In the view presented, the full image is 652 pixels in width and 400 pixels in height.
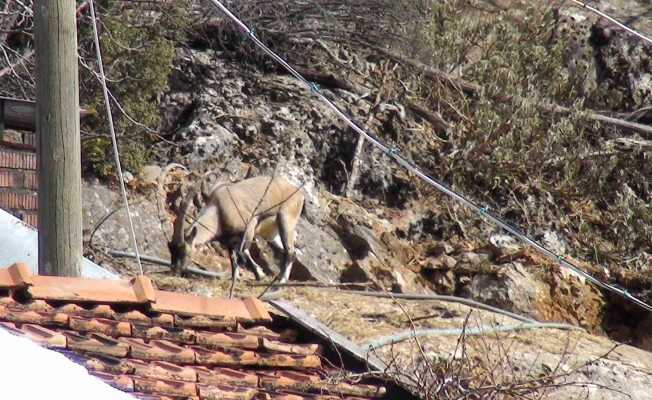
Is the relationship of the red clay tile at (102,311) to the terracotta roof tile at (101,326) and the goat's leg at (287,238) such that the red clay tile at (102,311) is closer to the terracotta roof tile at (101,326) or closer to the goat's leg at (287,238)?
the terracotta roof tile at (101,326)

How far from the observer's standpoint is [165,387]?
6.27 metres

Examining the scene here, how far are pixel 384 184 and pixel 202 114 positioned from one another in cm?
273

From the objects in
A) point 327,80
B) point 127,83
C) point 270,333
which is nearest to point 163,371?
point 270,333

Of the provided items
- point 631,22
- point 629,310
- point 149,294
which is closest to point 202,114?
point 629,310

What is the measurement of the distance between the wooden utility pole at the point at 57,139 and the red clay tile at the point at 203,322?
95 centimetres

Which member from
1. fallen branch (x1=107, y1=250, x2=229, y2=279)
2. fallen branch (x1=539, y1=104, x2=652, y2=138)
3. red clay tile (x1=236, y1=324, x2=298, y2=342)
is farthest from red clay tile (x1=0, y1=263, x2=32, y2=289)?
fallen branch (x1=539, y1=104, x2=652, y2=138)

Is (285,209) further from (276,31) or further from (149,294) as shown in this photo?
(149,294)

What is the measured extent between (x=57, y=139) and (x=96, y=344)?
174 centimetres

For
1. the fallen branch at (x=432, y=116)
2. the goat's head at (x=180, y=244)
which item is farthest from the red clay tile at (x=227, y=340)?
the fallen branch at (x=432, y=116)

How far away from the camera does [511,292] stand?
52.6 feet

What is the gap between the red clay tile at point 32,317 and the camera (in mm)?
6338

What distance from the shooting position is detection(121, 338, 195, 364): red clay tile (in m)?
6.55

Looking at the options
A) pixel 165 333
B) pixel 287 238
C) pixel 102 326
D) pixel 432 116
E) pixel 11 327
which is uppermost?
pixel 11 327

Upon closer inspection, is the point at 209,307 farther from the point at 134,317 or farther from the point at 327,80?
the point at 327,80
